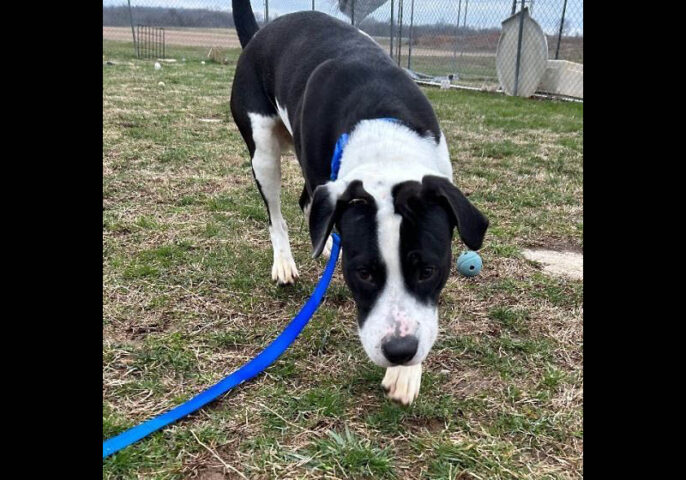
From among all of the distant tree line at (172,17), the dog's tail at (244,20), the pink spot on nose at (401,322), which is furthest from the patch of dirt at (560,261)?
the distant tree line at (172,17)

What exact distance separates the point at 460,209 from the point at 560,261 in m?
1.96

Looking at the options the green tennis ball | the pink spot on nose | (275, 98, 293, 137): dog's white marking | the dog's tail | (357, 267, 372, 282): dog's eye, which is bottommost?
the green tennis ball

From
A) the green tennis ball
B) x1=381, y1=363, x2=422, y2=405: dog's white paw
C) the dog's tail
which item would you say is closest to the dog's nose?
x1=381, y1=363, x2=422, y2=405: dog's white paw

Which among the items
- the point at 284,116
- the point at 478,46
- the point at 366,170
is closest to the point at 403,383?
the point at 366,170

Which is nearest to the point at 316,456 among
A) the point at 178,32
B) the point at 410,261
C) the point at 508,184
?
the point at 410,261

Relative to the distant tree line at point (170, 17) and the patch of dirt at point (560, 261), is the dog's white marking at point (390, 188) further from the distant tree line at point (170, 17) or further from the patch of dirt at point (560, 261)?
the distant tree line at point (170, 17)

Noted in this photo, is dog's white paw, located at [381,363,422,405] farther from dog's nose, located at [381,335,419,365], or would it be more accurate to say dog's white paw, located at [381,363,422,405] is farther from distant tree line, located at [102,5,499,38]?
distant tree line, located at [102,5,499,38]

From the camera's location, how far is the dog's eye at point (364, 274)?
2.35 meters

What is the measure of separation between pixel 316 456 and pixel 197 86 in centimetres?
1156

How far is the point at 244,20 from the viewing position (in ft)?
15.2

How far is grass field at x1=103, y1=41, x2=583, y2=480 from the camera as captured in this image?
91.2 inches

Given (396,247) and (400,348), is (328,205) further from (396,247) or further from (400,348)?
(400,348)

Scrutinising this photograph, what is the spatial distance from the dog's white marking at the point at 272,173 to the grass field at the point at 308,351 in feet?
0.60
